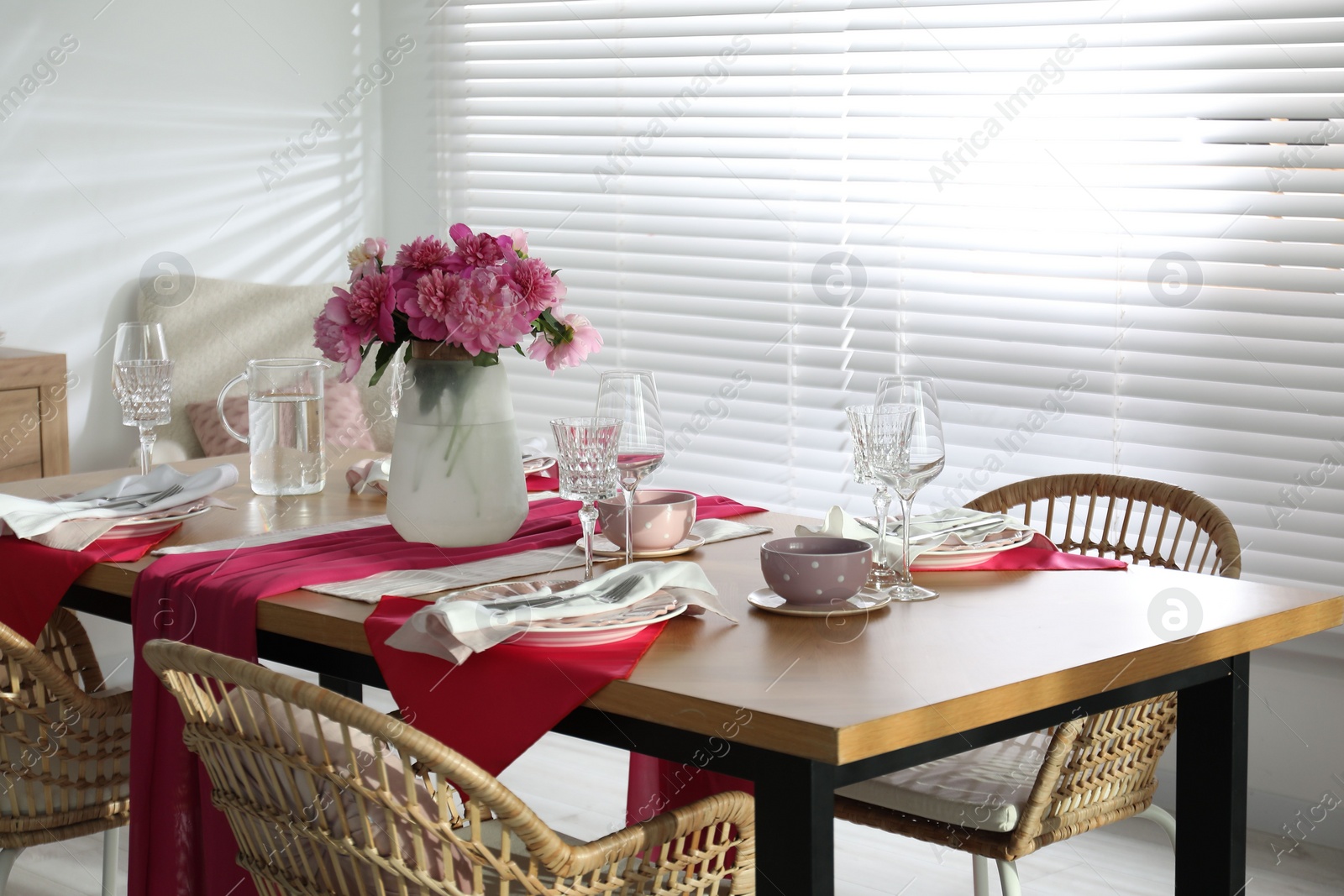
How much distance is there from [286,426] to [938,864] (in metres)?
1.45

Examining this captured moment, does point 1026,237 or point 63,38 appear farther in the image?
point 63,38

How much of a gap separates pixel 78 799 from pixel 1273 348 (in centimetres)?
222

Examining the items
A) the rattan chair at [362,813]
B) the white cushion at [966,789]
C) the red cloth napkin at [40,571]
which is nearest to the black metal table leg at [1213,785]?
the white cushion at [966,789]

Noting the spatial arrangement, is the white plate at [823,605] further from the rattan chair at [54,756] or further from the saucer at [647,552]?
the rattan chair at [54,756]

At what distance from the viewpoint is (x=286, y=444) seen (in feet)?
7.22

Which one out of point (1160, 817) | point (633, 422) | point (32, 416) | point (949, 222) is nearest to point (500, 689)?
point (633, 422)

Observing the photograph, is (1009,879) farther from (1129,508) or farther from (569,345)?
(569,345)

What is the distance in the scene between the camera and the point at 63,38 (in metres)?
3.34

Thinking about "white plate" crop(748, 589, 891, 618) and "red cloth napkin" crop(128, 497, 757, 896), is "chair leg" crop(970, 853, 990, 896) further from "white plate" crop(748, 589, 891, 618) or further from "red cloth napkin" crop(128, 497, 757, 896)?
"red cloth napkin" crop(128, 497, 757, 896)

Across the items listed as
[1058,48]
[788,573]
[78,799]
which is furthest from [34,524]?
[1058,48]

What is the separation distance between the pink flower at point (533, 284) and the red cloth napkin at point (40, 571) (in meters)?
0.64

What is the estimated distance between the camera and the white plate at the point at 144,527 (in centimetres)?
190

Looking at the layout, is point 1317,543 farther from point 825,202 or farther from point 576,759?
point 576,759

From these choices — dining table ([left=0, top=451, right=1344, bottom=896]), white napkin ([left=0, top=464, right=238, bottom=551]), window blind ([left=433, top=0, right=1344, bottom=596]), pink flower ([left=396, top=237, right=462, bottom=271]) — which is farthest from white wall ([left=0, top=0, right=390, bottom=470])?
pink flower ([left=396, top=237, right=462, bottom=271])
